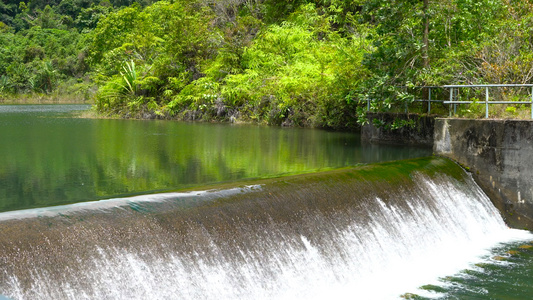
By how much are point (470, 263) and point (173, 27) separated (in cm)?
2826

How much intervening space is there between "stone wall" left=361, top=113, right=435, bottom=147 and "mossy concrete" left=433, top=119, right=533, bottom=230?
4.17m

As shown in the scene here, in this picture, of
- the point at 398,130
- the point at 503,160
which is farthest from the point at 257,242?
the point at 398,130

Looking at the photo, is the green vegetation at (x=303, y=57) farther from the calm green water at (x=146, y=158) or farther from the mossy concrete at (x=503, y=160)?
the calm green water at (x=146, y=158)

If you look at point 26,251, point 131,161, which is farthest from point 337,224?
point 131,161

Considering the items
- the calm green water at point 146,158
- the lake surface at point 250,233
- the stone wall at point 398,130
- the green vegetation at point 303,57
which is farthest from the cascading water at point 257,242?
the stone wall at point 398,130

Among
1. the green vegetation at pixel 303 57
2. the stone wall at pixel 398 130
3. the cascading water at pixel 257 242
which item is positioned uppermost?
the green vegetation at pixel 303 57

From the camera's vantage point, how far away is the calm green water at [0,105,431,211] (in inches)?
422

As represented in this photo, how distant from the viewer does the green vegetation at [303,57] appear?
15.5 m

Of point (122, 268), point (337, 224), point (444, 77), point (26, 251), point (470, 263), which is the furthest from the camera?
point (444, 77)

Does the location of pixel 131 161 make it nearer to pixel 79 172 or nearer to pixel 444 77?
pixel 79 172

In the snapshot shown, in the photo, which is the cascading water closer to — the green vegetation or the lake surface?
the lake surface

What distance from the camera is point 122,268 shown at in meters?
5.91

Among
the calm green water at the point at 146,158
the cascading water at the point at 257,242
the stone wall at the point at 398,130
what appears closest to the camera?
the cascading water at the point at 257,242

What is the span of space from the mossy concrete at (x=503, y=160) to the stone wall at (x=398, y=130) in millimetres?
4167
